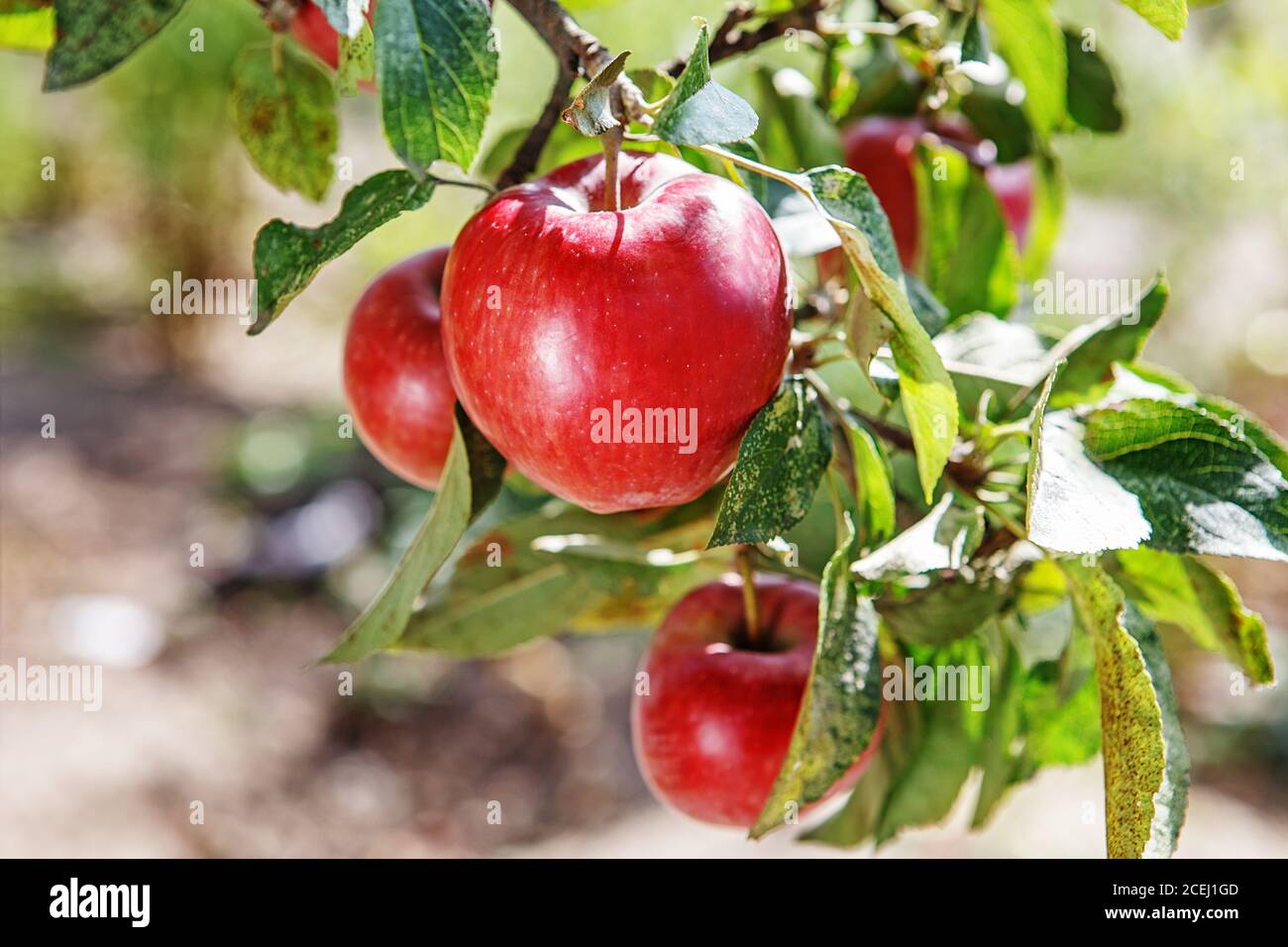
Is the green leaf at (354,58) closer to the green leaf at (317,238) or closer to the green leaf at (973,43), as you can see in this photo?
the green leaf at (317,238)

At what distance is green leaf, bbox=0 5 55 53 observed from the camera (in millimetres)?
499

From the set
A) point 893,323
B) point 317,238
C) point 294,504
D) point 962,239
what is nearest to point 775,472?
point 893,323

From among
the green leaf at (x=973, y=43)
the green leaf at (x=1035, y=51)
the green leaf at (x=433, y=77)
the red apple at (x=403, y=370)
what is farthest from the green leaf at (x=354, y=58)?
the green leaf at (x=1035, y=51)

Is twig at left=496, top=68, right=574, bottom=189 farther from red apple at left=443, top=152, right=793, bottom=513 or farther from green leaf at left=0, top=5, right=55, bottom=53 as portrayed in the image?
green leaf at left=0, top=5, right=55, bottom=53

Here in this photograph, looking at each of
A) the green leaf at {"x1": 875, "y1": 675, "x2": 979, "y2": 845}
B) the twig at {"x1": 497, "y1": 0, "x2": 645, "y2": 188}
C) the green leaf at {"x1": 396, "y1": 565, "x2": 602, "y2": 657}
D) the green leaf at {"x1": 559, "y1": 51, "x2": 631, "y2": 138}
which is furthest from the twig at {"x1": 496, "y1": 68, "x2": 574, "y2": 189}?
the green leaf at {"x1": 875, "y1": 675, "x2": 979, "y2": 845}

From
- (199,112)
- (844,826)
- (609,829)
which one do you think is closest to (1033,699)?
(844,826)

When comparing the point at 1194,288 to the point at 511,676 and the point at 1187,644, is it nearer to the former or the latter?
the point at 1187,644

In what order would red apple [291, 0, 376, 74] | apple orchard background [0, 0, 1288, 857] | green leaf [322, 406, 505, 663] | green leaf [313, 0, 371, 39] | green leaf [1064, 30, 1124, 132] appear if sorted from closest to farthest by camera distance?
green leaf [313, 0, 371, 39], green leaf [322, 406, 505, 663], red apple [291, 0, 376, 74], green leaf [1064, 30, 1124, 132], apple orchard background [0, 0, 1288, 857]

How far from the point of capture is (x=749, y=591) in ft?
1.76

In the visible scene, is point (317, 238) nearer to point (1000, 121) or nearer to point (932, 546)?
point (932, 546)

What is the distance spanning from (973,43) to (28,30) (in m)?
0.40

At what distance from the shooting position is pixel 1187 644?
249 centimetres

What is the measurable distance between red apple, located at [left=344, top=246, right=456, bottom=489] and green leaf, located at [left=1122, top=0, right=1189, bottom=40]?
11.1 inches

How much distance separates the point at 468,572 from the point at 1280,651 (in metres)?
2.29
